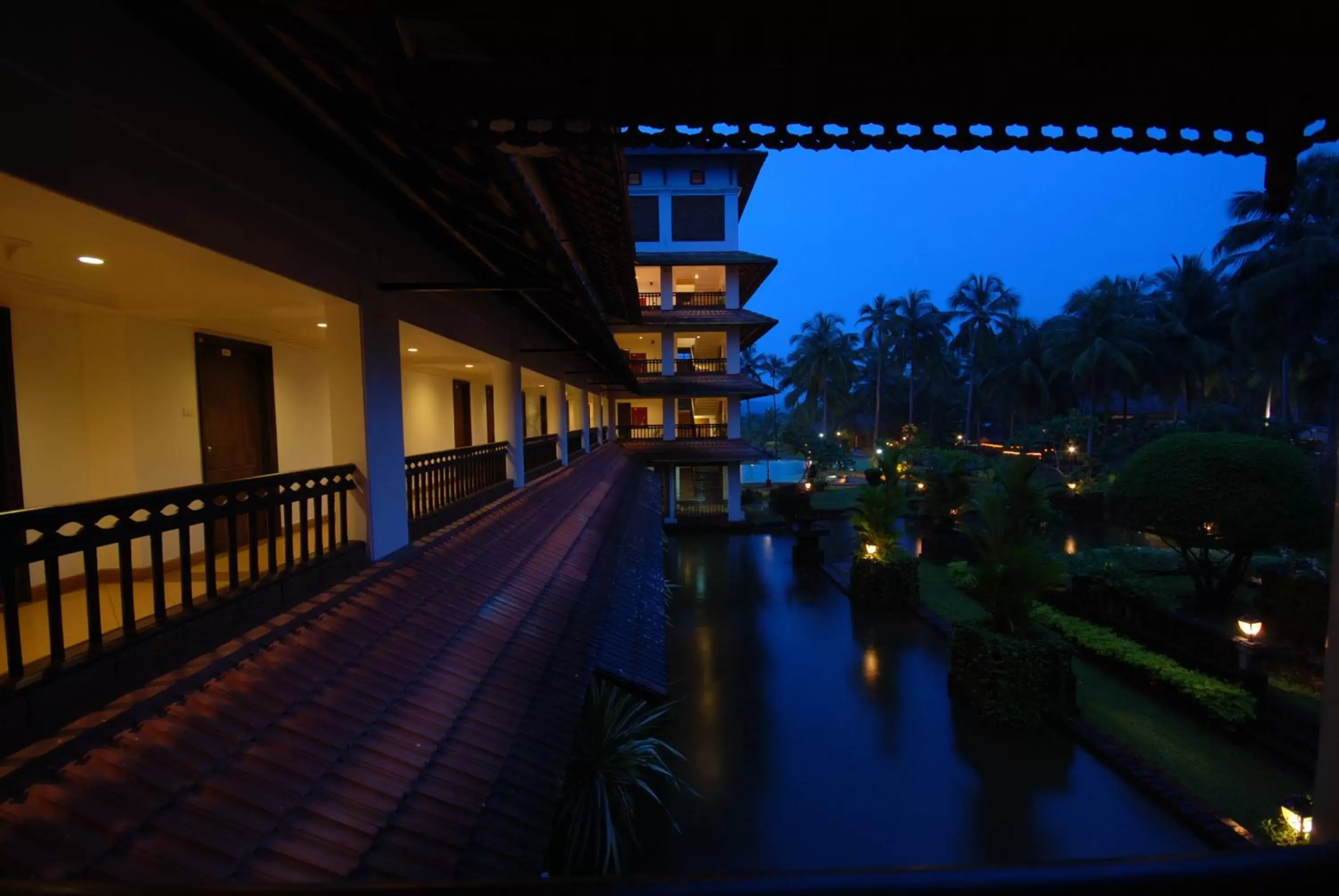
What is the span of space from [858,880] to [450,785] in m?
2.78

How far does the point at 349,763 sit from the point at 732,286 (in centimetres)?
2368

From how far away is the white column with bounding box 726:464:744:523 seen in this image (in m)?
25.4

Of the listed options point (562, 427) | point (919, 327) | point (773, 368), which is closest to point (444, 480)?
point (562, 427)

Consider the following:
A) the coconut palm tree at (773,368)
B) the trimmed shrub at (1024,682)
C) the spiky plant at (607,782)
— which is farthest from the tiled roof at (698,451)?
the coconut palm tree at (773,368)

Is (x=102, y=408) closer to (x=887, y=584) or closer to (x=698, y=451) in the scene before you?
(x=887, y=584)

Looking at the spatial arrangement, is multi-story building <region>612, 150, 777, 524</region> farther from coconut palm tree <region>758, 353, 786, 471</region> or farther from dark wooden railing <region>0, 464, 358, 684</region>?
coconut palm tree <region>758, 353, 786, 471</region>

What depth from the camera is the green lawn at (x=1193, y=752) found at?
6.36 metres

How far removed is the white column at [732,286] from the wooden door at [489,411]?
11.4m

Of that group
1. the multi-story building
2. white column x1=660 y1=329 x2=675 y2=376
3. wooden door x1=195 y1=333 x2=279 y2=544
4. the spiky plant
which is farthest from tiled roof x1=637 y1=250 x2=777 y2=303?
the spiky plant

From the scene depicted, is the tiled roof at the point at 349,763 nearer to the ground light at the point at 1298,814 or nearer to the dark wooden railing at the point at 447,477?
the dark wooden railing at the point at 447,477

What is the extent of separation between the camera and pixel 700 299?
25.2 meters

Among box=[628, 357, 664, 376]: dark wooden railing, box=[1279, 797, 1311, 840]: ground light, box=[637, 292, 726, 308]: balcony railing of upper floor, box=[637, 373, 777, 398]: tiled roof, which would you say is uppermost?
box=[637, 292, 726, 308]: balcony railing of upper floor

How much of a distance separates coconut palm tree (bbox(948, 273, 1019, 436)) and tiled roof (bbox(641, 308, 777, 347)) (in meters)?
26.3

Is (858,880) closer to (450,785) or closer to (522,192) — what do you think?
(450,785)
